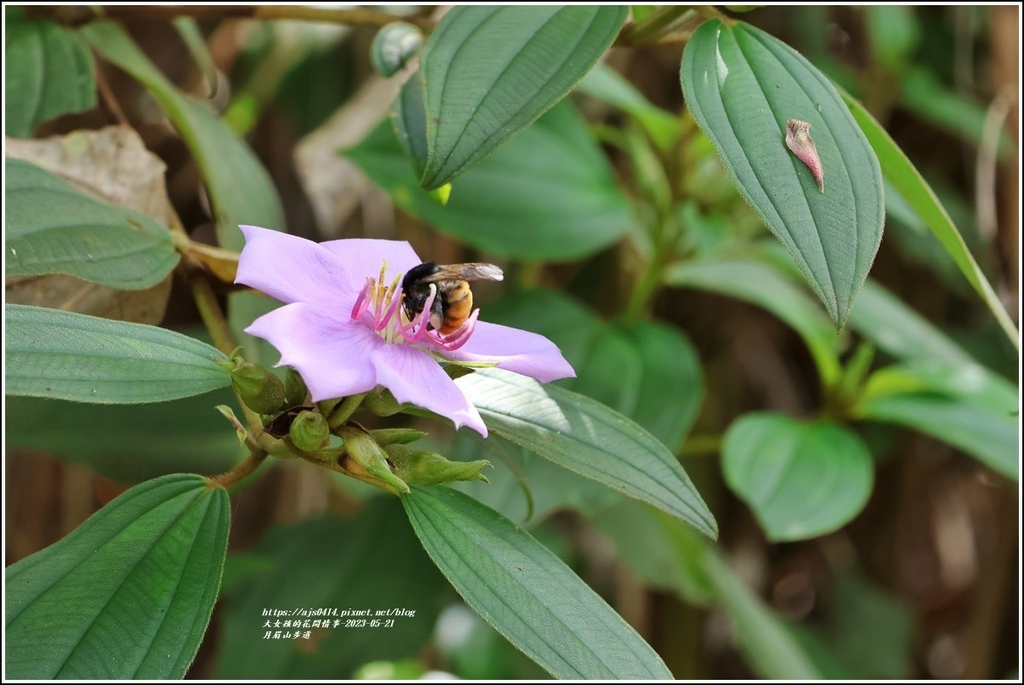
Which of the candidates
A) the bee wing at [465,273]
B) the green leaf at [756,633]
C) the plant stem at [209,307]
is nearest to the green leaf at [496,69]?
the bee wing at [465,273]

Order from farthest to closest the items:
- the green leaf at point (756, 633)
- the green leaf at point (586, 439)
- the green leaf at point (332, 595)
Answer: the green leaf at point (756, 633) → the green leaf at point (332, 595) → the green leaf at point (586, 439)

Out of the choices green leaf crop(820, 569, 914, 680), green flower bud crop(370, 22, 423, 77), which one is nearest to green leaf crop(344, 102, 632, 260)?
green flower bud crop(370, 22, 423, 77)

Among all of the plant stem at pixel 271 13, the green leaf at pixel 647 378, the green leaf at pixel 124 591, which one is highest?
the plant stem at pixel 271 13

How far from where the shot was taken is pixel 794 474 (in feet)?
3.08

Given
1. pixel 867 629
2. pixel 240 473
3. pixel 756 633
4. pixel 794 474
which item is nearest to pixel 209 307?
pixel 240 473

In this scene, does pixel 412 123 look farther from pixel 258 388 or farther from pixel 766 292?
pixel 766 292

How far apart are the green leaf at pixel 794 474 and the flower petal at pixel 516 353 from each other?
0.38m

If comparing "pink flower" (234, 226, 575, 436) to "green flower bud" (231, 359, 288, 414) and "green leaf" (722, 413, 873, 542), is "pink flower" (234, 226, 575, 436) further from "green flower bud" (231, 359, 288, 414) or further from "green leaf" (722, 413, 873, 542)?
"green leaf" (722, 413, 873, 542)

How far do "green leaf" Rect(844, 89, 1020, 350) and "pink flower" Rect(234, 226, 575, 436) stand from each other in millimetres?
265

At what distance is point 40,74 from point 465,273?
535 millimetres

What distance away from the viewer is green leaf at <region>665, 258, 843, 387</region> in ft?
3.45

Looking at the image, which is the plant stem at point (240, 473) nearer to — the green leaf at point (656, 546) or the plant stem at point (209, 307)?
the plant stem at point (209, 307)

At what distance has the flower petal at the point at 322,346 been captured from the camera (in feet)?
1.44

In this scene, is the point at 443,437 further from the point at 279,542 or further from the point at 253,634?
the point at 253,634
